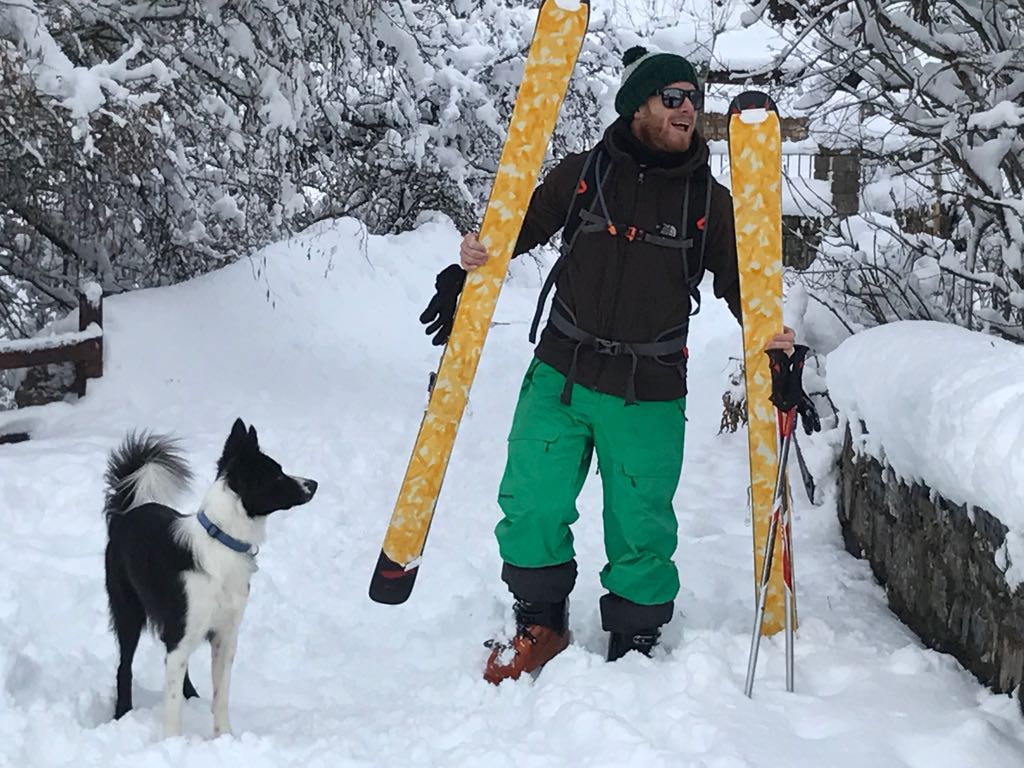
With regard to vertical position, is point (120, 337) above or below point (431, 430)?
below

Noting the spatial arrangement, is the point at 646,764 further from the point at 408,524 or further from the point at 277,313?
the point at 277,313

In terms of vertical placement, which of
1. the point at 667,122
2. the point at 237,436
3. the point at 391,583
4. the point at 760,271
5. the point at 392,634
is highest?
the point at 667,122

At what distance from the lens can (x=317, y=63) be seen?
24.5ft

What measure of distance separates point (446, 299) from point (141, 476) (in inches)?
45.7

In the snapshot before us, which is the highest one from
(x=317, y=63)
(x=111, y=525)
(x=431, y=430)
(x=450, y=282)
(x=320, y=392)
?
(x=317, y=63)

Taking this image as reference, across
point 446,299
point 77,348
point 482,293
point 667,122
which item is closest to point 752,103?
point 667,122

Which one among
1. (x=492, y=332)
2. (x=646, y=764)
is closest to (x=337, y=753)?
(x=646, y=764)

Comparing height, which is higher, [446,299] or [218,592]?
[446,299]

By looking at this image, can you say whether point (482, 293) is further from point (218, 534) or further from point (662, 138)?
point (218, 534)

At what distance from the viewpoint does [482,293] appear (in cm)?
369

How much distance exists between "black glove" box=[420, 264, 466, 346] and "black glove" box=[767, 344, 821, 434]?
1073mm

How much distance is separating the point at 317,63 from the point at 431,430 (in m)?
4.56

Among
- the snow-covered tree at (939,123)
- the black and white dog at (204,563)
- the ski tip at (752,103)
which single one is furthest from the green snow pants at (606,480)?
the snow-covered tree at (939,123)

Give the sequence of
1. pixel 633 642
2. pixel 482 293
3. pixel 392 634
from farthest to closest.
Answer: pixel 392 634, pixel 482 293, pixel 633 642
